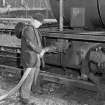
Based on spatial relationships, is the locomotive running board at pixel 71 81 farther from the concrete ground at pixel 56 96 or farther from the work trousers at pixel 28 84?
the work trousers at pixel 28 84

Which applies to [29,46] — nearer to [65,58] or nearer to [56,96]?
[65,58]

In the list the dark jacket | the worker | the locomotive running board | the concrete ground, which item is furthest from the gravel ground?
the dark jacket

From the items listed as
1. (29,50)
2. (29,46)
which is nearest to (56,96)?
(29,50)

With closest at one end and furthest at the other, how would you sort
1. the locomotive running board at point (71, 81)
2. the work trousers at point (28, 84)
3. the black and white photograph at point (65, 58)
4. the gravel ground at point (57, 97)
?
the locomotive running board at point (71, 81)
the black and white photograph at point (65, 58)
the work trousers at point (28, 84)
the gravel ground at point (57, 97)

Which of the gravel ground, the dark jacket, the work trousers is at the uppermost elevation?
the dark jacket

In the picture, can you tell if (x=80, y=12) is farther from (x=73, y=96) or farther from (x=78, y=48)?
(x=73, y=96)

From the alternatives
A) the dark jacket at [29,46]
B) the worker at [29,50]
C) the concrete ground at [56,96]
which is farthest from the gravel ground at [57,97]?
the dark jacket at [29,46]

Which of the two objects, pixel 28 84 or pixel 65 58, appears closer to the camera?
pixel 28 84

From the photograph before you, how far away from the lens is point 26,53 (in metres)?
5.13

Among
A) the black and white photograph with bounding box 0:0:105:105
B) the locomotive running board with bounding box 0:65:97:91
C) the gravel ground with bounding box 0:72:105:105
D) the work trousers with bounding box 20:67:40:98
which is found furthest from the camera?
the gravel ground with bounding box 0:72:105:105

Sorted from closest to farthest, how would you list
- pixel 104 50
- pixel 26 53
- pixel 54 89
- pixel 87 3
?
pixel 104 50 < pixel 26 53 < pixel 87 3 < pixel 54 89

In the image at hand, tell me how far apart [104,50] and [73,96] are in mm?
1498

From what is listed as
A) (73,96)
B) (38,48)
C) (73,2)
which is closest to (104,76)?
(73,96)

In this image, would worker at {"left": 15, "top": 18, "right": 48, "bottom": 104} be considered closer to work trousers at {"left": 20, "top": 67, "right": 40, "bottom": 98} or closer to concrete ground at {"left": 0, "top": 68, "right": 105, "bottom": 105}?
work trousers at {"left": 20, "top": 67, "right": 40, "bottom": 98}
